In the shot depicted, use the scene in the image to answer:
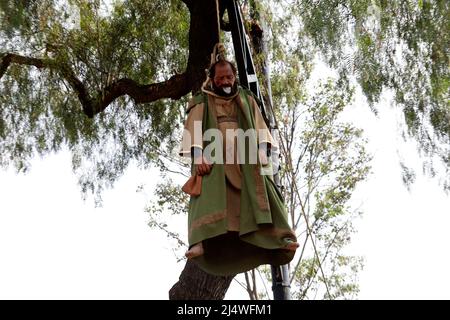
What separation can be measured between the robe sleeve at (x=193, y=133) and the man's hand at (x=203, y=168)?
0.29 ft

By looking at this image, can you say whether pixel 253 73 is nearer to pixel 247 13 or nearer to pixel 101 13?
pixel 247 13

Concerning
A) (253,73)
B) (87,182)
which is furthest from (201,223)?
(87,182)

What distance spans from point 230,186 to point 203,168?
0.17 metres

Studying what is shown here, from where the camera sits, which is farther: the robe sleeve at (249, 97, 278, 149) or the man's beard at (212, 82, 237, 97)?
the man's beard at (212, 82, 237, 97)

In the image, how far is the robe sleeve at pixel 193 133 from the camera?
3434mm

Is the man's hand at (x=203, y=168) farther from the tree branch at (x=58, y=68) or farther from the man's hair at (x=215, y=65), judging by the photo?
the tree branch at (x=58, y=68)

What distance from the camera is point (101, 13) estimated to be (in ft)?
19.2

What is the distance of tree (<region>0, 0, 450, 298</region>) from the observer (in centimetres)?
441

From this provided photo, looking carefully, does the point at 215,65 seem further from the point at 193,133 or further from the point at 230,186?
the point at 230,186

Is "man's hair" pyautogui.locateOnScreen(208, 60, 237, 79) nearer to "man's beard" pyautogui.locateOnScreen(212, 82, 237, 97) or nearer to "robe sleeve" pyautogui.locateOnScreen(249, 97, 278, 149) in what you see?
"man's beard" pyautogui.locateOnScreen(212, 82, 237, 97)

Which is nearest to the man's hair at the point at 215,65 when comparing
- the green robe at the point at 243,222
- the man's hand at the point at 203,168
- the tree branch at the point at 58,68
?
the green robe at the point at 243,222

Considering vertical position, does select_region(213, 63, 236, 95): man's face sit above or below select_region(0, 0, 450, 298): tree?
below

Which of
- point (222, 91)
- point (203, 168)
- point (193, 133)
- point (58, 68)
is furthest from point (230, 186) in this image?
point (58, 68)

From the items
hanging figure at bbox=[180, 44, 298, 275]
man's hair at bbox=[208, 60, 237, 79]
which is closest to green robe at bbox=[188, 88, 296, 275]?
hanging figure at bbox=[180, 44, 298, 275]
